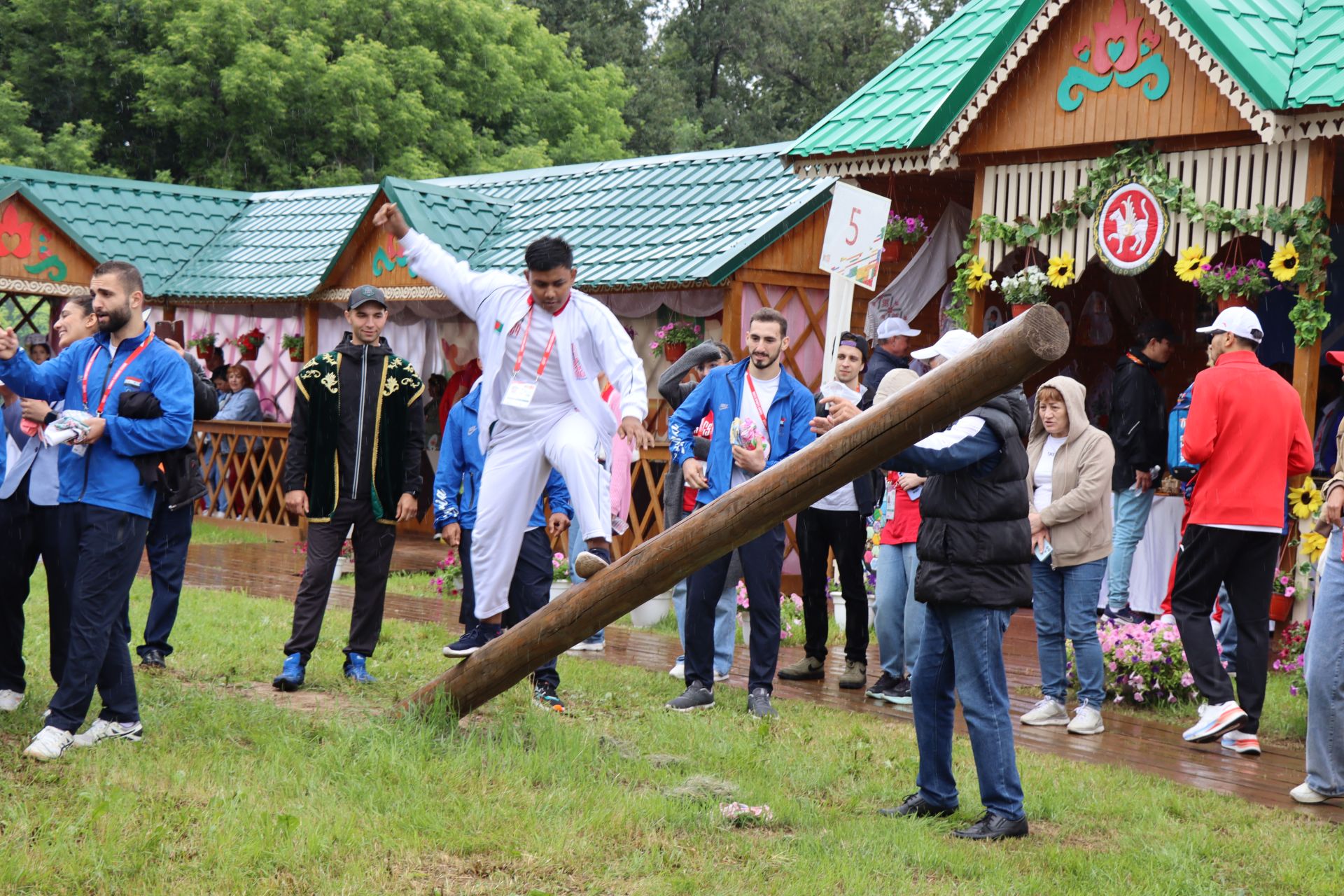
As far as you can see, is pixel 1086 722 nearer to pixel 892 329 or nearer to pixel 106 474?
pixel 892 329

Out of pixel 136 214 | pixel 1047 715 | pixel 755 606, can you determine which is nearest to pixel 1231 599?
pixel 1047 715

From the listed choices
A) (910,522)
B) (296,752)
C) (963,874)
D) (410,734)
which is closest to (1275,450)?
(910,522)

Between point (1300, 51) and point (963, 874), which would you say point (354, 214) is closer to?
point (1300, 51)

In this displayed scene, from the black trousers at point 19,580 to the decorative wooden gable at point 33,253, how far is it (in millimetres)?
10369

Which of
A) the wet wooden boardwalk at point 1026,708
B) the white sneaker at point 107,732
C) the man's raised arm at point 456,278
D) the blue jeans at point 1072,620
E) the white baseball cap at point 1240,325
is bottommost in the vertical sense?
the wet wooden boardwalk at point 1026,708

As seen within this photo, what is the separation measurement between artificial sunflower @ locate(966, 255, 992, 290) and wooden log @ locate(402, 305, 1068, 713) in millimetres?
5820

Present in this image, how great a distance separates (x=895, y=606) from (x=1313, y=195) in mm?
3900

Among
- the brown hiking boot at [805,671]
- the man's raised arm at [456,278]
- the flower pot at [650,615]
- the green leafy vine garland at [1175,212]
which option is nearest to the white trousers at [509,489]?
the man's raised arm at [456,278]

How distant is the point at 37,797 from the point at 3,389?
190 centimetres

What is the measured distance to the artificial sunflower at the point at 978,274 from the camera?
1035cm

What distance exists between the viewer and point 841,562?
26.4 ft

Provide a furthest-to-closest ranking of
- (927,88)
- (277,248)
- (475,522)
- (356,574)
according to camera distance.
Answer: (277,248), (927,88), (356,574), (475,522)

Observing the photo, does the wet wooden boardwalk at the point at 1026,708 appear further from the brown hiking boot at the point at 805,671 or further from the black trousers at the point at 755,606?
the black trousers at the point at 755,606

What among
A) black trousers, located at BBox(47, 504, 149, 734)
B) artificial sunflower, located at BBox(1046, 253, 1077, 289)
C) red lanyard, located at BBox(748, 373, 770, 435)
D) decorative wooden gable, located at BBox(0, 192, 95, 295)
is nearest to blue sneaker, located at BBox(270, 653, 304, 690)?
black trousers, located at BBox(47, 504, 149, 734)
